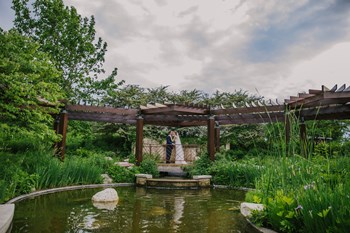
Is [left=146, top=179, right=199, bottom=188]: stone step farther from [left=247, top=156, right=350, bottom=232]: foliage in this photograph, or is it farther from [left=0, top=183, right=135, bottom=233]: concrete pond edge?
[left=247, top=156, right=350, bottom=232]: foliage

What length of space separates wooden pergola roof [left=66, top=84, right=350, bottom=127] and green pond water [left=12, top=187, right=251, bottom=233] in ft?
14.4

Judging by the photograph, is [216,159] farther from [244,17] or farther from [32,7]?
[32,7]

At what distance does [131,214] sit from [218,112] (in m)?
7.33

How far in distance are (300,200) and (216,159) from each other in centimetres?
861

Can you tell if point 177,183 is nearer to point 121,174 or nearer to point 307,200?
point 121,174

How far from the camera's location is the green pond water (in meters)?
4.47

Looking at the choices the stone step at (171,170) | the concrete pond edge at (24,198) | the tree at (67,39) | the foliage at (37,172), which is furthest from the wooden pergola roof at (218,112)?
the tree at (67,39)

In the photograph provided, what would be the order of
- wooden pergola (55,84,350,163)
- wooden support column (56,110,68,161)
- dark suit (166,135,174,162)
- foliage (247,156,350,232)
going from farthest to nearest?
dark suit (166,135,174,162) < wooden support column (56,110,68,161) < wooden pergola (55,84,350,163) < foliage (247,156,350,232)

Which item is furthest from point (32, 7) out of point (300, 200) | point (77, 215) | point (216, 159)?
point (300, 200)

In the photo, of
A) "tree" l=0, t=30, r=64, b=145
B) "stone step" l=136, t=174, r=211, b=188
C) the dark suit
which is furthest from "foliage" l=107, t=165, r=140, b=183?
the dark suit

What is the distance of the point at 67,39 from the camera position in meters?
16.7

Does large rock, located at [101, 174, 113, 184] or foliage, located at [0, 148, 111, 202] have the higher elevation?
foliage, located at [0, 148, 111, 202]

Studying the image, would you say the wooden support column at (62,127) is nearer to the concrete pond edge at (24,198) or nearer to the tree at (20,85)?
the concrete pond edge at (24,198)

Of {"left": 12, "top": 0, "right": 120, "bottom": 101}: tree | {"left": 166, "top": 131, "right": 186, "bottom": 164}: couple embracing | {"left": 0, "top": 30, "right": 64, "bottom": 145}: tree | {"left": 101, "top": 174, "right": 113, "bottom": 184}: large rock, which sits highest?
{"left": 12, "top": 0, "right": 120, "bottom": 101}: tree
